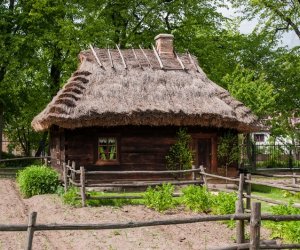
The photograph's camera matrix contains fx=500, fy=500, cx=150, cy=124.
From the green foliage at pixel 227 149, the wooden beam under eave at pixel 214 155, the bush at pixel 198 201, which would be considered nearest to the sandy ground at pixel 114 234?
the bush at pixel 198 201

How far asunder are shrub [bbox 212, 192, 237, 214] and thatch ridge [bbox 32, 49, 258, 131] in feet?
22.2

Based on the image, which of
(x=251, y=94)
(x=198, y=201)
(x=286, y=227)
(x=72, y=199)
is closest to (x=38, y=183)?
(x=72, y=199)

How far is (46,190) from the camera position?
18.7m

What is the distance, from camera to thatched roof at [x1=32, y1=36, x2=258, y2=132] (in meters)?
19.6

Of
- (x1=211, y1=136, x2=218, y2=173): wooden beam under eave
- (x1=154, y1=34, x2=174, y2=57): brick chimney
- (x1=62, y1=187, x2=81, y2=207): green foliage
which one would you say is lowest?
(x1=62, y1=187, x2=81, y2=207): green foliage

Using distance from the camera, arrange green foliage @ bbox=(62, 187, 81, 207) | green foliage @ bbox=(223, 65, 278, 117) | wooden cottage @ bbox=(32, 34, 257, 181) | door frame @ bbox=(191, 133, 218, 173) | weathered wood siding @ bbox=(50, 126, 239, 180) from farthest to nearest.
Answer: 1. green foliage @ bbox=(223, 65, 278, 117)
2. door frame @ bbox=(191, 133, 218, 173)
3. weathered wood siding @ bbox=(50, 126, 239, 180)
4. wooden cottage @ bbox=(32, 34, 257, 181)
5. green foliage @ bbox=(62, 187, 81, 207)

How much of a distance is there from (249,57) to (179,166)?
1916cm

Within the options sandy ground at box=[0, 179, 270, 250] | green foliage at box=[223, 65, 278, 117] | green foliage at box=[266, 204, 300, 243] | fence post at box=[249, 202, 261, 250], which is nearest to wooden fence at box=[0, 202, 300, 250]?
fence post at box=[249, 202, 261, 250]

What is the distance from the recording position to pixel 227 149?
2194cm

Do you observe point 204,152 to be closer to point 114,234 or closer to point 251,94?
point 251,94

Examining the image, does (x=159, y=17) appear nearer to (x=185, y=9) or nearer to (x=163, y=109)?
(x=185, y=9)

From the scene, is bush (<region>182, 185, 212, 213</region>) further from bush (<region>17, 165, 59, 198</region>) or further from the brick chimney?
the brick chimney

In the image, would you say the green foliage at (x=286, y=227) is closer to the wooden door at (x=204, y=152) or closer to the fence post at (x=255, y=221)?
the fence post at (x=255, y=221)

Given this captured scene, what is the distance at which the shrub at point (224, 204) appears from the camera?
1320 centimetres
